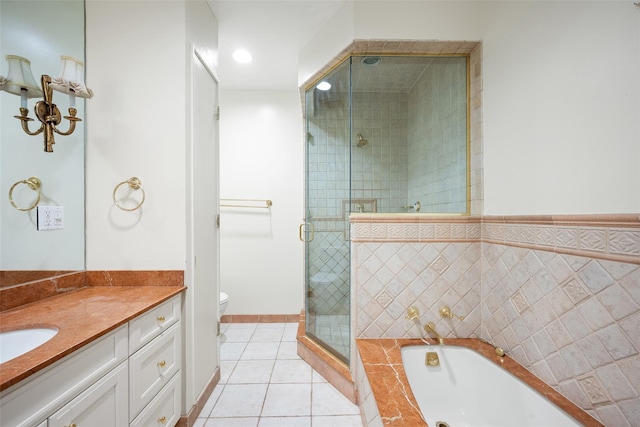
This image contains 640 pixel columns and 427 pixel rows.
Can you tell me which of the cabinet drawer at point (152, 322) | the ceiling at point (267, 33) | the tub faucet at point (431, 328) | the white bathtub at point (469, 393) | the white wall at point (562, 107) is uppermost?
the ceiling at point (267, 33)

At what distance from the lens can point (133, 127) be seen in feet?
4.54

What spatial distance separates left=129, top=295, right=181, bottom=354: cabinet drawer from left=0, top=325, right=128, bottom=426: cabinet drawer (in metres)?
0.06

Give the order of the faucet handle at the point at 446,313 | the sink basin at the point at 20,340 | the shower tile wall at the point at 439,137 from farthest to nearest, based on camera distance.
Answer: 1. the shower tile wall at the point at 439,137
2. the faucet handle at the point at 446,313
3. the sink basin at the point at 20,340

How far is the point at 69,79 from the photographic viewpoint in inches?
44.2

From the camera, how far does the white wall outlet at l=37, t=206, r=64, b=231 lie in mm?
1179

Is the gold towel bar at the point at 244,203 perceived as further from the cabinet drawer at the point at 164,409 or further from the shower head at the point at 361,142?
the cabinet drawer at the point at 164,409

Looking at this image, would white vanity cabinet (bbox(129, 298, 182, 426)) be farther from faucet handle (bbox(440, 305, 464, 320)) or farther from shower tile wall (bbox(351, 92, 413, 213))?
faucet handle (bbox(440, 305, 464, 320))

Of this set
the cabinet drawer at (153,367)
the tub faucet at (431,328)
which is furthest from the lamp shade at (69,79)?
the tub faucet at (431,328)

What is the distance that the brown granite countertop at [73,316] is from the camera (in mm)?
653

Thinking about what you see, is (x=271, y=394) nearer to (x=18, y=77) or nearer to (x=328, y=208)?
(x=328, y=208)

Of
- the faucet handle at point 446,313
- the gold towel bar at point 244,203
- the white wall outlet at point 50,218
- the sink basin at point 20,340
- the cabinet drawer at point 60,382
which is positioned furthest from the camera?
the gold towel bar at point 244,203

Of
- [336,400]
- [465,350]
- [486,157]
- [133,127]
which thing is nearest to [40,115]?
[133,127]

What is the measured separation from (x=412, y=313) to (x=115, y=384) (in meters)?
1.47

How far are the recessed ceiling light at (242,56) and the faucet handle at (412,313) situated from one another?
2416 millimetres
